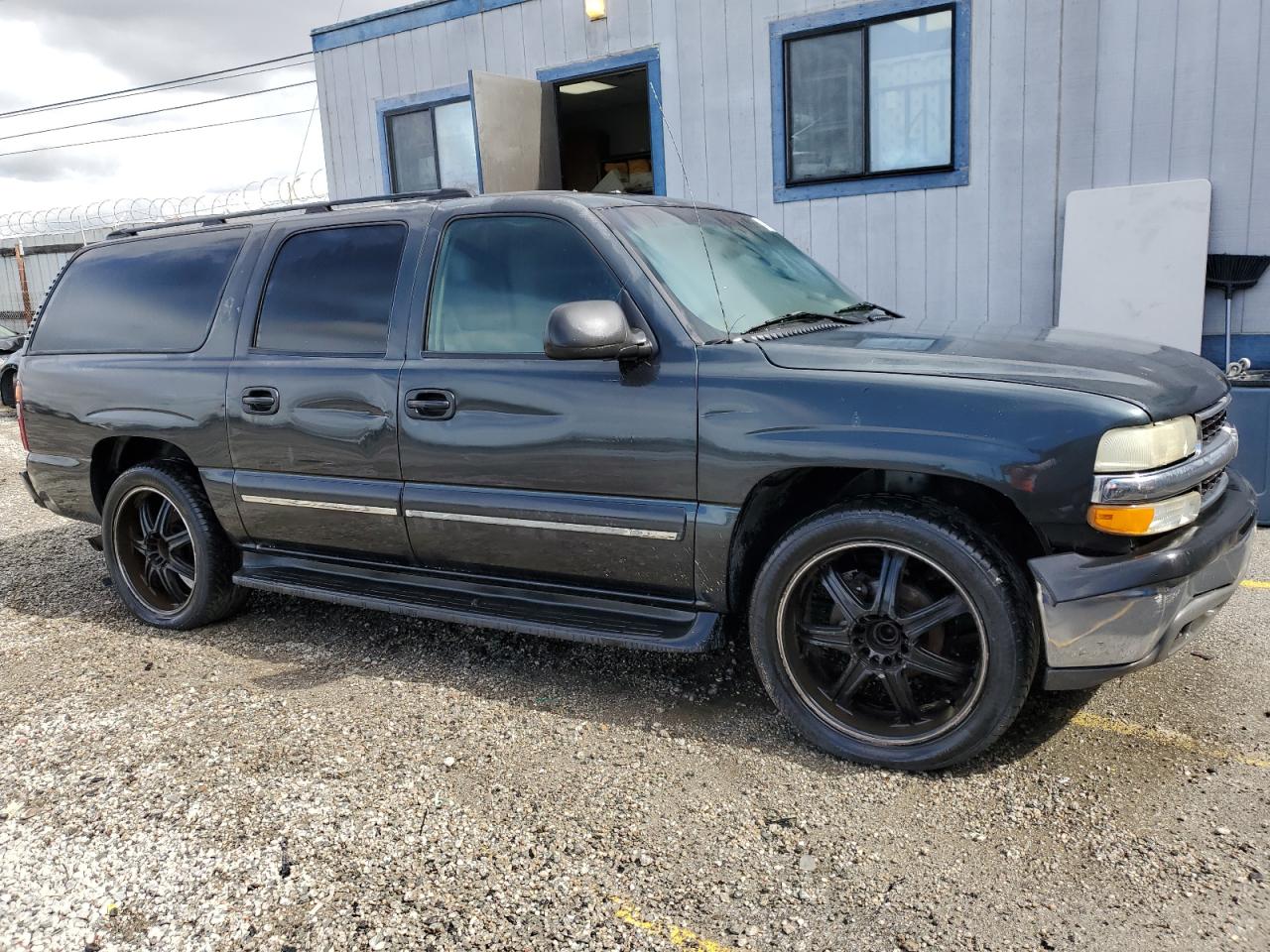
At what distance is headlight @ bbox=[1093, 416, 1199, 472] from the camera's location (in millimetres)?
2623

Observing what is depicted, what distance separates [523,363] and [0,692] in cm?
254

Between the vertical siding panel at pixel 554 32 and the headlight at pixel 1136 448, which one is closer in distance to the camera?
the headlight at pixel 1136 448

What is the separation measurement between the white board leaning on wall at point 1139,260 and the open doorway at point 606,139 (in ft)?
18.0

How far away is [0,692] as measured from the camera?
12.8ft

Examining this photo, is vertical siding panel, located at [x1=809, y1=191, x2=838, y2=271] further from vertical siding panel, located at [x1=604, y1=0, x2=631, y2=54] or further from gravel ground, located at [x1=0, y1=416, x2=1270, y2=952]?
gravel ground, located at [x1=0, y1=416, x2=1270, y2=952]

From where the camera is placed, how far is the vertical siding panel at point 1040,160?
7.18 metres

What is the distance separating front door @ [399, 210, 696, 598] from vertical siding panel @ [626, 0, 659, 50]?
5.85 metres

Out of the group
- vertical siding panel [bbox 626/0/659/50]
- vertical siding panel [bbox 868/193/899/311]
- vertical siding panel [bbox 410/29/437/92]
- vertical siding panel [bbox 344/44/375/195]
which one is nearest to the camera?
vertical siding panel [bbox 868/193/899/311]

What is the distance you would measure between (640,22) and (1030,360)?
7.04 meters

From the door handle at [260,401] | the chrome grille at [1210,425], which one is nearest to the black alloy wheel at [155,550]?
the door handle at [260,401]

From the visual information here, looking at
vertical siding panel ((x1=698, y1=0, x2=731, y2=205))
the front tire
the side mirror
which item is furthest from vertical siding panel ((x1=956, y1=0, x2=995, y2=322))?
the side mirror

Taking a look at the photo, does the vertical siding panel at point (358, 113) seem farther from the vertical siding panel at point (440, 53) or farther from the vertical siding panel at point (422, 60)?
the vertical siding panel at point (440, 53)

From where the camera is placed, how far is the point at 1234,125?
6.75 meters

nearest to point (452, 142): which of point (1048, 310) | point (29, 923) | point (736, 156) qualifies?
point (736, 156)
